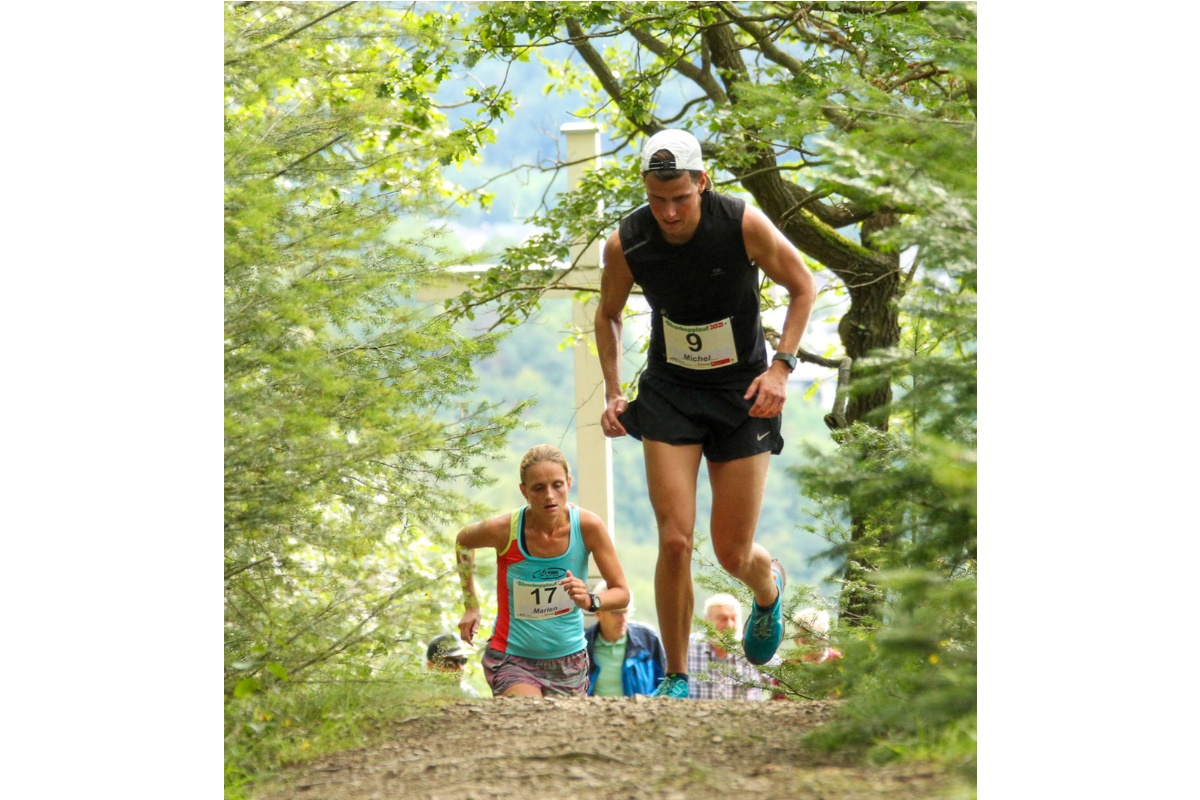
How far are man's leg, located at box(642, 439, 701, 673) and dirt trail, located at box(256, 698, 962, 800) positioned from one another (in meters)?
0.42

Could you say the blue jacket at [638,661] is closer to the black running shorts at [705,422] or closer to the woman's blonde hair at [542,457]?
the woman's blonde hair at [542,457]

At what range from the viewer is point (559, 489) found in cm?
497

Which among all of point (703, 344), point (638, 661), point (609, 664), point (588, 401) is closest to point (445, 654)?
point (609, 664)

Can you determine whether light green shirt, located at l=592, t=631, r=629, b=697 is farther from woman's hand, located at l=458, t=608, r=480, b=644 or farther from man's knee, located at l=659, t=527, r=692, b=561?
man's knee, located at l=659, t=527, r=692, b=561

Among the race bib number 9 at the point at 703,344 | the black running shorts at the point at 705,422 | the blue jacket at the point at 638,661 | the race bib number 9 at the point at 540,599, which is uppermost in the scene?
the race bib number 9 at the point at 703,344

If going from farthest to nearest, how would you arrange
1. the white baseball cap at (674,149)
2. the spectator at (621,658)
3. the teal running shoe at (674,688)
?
1. the spectator at (621,658)
2. the teal running shoe at (674,688)
3. the white baseball cap at (674,149)

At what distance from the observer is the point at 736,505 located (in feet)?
14.6

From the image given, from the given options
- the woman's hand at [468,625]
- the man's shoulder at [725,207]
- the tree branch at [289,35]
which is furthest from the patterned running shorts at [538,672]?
the tree branch at [289,35]

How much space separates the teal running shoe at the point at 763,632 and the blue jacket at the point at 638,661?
3.20 feet

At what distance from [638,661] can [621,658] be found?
83mm

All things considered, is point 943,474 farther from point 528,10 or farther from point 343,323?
point 528,10

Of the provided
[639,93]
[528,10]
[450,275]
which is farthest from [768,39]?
[450,275]

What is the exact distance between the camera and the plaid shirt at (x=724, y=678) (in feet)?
17.1

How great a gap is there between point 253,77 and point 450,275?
1087mm
